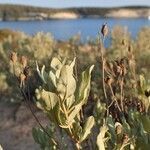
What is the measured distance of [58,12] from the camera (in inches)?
5384

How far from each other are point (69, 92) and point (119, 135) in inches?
17.3

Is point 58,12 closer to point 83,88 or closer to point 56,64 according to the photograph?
point 56,64

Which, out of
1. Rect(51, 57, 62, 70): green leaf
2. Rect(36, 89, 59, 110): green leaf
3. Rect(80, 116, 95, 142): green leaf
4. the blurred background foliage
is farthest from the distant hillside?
Rect(36, 89, 59, 110): green leaf

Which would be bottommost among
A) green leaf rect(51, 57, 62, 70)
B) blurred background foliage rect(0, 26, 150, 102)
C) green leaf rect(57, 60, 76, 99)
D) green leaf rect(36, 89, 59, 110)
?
blurred background foliage rect(0, 26, 150, 102)

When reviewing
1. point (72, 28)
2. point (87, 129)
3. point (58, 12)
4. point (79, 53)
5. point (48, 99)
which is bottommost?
point (58, 12)

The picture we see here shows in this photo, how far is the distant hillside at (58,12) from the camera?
380 ft

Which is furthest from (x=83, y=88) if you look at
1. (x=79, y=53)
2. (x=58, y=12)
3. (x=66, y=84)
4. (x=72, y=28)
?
(x=58, y=12)

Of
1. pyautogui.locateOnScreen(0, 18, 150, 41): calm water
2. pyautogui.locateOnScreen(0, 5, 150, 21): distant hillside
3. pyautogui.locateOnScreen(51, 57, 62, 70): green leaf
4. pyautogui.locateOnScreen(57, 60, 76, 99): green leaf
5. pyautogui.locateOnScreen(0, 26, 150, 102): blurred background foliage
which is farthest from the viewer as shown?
Answer: pyautogui.locateOnScreen(0, 5, 150, 21): distant hillside

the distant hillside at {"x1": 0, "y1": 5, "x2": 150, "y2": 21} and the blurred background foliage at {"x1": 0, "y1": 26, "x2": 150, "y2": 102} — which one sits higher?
the blurred background foliage at {"x1": 0, "y1": 26, "x2": 150, "y2": 102}

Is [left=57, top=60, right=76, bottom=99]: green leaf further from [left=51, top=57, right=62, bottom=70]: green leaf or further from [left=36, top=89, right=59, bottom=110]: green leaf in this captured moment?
[left=51, top=57, right=62, bottom=70]: green leaf

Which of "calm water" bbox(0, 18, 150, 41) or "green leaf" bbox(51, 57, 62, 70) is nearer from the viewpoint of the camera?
"green leaf" bbox(51, 57, 62, 70)

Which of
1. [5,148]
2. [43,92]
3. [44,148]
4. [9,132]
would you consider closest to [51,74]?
[43,92]

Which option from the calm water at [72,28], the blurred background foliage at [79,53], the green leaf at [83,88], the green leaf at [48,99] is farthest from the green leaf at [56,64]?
the calm water at [72,28]

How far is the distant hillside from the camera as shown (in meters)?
116
